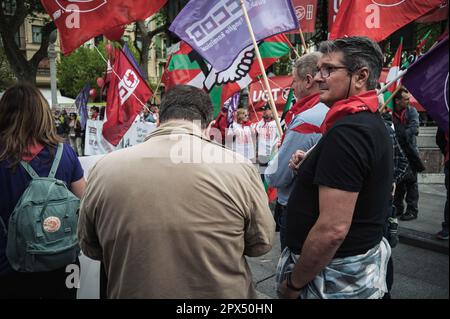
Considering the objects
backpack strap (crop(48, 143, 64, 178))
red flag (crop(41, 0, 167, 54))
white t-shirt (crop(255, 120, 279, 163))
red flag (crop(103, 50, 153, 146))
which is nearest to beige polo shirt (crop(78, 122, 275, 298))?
backpack strap (crop(48, 143, 64, 178))

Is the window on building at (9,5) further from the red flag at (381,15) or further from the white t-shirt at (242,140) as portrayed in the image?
the red flag at (381,15)

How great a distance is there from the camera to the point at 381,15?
4.02 metres

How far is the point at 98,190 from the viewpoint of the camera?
1.66 meters

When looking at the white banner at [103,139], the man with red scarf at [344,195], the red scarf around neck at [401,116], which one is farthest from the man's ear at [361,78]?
the white banner at [103,139]

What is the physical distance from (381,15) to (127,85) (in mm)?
3688

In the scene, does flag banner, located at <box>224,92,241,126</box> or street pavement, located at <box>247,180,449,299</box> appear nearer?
street pavement, located at <box>247,180,449,299</box>

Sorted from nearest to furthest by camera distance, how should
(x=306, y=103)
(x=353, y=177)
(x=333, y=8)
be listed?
(x=353, y=177)
(x=306, y=103)
(x=333, y=8)

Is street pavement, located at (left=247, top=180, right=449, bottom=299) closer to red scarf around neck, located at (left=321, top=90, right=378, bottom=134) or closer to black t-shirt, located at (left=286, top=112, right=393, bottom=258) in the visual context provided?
black t-shirt, located at (left=286, top=112, right=393, bottom=258)

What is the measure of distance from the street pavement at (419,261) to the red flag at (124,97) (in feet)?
9.73

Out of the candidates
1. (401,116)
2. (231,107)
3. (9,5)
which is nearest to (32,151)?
(401,116)

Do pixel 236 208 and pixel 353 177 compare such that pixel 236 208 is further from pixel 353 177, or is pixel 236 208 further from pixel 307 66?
pixel 307 66

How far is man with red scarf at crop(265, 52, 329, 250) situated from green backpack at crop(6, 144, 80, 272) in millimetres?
1303

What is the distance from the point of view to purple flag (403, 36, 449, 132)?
4.93ft
